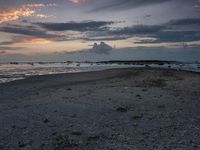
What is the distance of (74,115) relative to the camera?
50.0 feet

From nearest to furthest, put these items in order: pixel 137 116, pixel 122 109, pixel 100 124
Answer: pixel 100 124, pixel 137 116, pixel 122 109

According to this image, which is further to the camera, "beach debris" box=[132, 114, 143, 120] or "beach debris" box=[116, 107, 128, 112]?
"beach debris" box=[116, 107, 128, 112]

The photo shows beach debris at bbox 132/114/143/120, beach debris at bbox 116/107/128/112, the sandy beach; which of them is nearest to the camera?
the sandy beach

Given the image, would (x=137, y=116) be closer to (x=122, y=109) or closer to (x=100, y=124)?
(x=122, y=109)

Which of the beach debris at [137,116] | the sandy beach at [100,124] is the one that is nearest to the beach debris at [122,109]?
the sandy beach at [100,124]

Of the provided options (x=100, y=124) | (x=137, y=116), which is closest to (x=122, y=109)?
(x=137, y=116)

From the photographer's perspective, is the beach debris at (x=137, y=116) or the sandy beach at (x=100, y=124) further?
the beach debris at (x=137, y=116)

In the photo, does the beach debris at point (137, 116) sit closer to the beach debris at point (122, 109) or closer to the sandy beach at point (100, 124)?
the sandy beach at point (100, 124)

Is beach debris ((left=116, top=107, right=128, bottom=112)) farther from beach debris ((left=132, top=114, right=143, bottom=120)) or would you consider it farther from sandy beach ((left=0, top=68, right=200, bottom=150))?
beach debris ((left=132, top=114, right=143, bottom=120))

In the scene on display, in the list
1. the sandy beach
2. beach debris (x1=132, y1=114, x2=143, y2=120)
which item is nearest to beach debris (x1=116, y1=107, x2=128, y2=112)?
the sandy beach

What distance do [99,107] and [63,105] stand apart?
9.27 feet

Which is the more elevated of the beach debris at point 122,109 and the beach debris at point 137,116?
the beach debris at point 122,109

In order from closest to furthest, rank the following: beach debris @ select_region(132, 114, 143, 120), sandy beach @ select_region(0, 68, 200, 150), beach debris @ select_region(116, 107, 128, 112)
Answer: sandy beach @ select_region(0, 68, 200, 150)
beach debris @ select_region(132, 114, 143, 120)
beach debris @ select_region(116, 107, 128, 112)

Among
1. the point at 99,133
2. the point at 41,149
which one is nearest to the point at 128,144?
the point at 99,133
